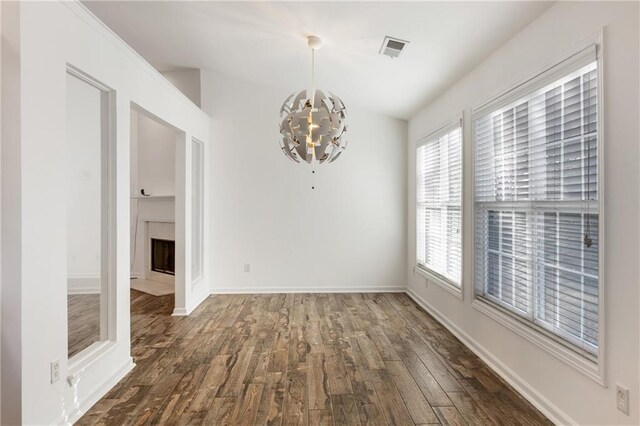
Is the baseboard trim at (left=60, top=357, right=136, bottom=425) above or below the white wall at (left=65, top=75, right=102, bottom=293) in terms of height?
below

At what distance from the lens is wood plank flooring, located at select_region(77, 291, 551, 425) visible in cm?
212

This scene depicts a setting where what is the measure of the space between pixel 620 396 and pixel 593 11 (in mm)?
2000

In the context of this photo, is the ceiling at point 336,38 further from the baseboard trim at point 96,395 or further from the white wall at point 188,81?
the baseboard trim at point 96,395

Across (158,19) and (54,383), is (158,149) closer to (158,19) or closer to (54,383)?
(158,19)

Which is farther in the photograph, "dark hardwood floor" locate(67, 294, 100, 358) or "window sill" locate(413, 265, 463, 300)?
"window sill" locate(413, 265, 463, 300)

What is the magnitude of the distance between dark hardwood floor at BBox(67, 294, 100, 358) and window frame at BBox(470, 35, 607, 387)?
3.05 m

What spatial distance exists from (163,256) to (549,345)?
534cm

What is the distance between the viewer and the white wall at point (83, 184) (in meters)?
2.16

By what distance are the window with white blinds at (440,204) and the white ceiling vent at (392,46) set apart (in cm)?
96

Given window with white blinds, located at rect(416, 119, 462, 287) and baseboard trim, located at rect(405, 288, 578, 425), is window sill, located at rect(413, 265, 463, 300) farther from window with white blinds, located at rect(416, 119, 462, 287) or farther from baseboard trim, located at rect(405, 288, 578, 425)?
baseboard trim, located at rect(405, 288, 578, 425)

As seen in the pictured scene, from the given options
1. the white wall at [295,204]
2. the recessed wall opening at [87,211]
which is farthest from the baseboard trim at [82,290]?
the white wall at [295,204]

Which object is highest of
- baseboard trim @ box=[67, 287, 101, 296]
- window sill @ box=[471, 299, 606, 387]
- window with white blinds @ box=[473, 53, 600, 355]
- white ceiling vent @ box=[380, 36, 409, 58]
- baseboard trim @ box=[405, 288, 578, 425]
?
white ceiling vent @ box=[380, 36, 409, 58]

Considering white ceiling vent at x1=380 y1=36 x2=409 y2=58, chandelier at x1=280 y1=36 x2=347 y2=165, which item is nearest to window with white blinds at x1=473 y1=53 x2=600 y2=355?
white ceiling vent at x1=380 y1=36 x2=409 y2=58

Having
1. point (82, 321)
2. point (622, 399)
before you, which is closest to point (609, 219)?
point (622, 399)
